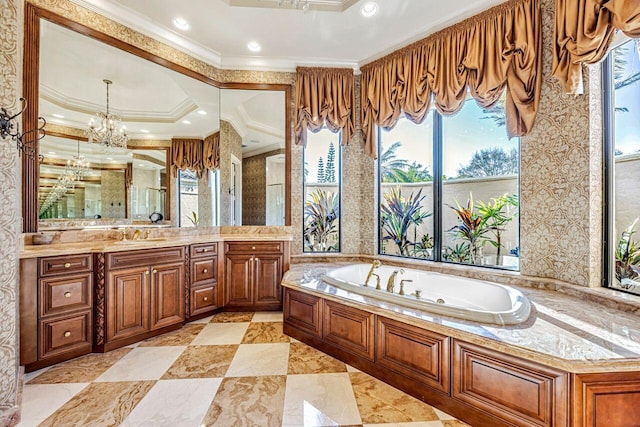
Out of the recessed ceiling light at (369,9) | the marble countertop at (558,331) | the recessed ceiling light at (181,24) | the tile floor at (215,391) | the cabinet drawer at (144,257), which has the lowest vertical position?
the tile floor at (215,391)

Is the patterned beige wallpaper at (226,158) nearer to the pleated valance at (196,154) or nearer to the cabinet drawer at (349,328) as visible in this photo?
the pleated valance at (196,154)

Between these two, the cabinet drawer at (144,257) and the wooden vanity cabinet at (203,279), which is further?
the wooden vanity cabinet at (203,279)

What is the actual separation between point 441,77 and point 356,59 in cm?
109

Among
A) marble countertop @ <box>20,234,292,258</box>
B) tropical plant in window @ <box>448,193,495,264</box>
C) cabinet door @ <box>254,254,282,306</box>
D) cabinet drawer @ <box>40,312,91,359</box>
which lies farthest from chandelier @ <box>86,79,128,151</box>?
tropical plant in window @ <box>448,193,495,264</box>

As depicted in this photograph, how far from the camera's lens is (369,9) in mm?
2406

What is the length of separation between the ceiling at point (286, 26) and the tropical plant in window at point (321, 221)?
1.58m

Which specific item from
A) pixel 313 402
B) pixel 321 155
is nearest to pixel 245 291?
pixel 313 402

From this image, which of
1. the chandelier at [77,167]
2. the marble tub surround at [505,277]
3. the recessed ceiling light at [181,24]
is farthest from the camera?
the recessed ceiling light at [181,24]

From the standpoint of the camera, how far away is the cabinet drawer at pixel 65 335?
185 cm

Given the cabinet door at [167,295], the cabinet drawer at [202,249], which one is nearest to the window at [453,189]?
the cabinet drawer at [202,249]

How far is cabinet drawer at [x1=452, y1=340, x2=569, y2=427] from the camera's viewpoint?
116 cm

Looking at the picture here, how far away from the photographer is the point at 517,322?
1.45m

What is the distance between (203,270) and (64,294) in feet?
3.44

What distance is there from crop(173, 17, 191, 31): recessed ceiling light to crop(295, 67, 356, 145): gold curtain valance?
1.18 meters
